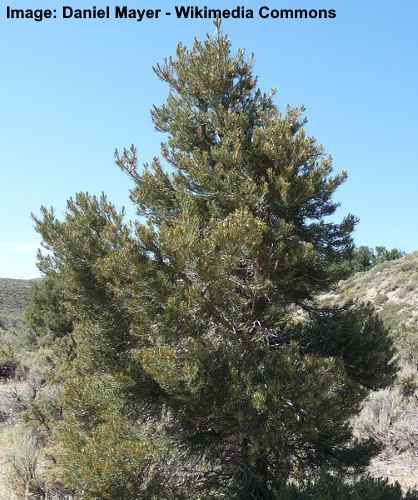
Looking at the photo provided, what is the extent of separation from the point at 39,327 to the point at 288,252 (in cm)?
1409

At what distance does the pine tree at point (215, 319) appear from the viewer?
239 inches

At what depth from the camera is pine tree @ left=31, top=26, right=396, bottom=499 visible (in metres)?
6.06

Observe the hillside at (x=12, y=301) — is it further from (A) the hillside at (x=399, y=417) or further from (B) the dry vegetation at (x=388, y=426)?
(A) the hillside at (x=399, y=417)

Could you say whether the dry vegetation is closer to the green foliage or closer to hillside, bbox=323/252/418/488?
hillside, bbox=323/252/418/488

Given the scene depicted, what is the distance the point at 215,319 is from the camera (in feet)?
22.5

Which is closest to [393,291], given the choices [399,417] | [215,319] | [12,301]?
[399,417]

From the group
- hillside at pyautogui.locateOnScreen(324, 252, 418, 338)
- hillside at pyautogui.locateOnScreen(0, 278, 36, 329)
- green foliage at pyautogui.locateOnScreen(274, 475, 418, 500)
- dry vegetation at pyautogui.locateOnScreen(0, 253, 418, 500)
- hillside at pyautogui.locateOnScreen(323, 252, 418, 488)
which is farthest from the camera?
hillside at pyautogui.locateOnScreen(0, 278, 36, 329)

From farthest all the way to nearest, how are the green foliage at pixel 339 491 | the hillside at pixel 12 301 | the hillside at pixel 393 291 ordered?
the hillside at pixel 12 301 → the hillside at pixel 393 291 → the green foliage at pixel 339 491

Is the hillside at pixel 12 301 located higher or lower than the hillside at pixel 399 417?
higher

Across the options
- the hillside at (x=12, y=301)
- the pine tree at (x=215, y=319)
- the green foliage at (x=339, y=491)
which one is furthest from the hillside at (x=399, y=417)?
the hillside at (x=12, y=301)

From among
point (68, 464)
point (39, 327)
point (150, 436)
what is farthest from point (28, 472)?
point (39, 327)

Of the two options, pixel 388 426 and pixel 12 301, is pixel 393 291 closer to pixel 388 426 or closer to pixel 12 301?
pixel 388 426

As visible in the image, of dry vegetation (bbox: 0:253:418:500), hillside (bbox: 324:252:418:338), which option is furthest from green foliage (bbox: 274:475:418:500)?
hillside (bbox: 324:252:418:338)

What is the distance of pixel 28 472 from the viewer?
29.6ft
